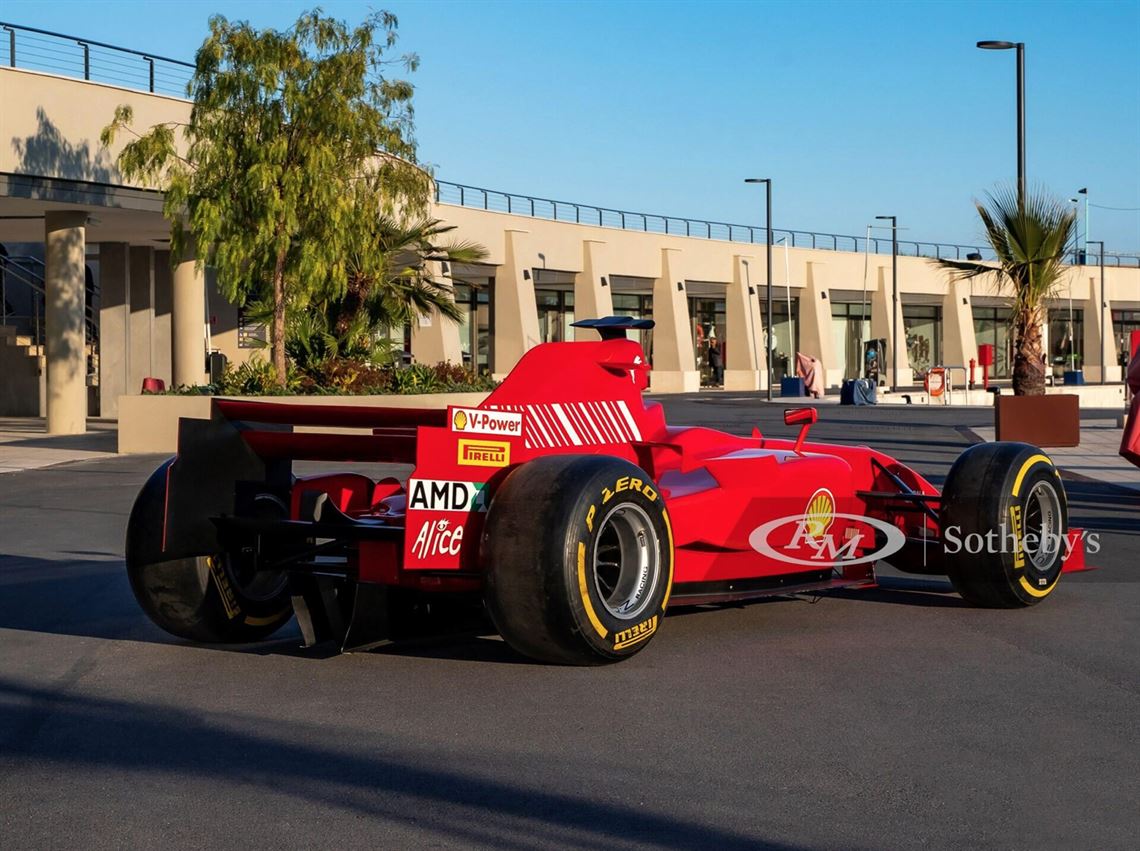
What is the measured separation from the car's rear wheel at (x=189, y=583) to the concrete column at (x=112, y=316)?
30439 mm

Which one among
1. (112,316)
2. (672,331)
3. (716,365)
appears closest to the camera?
(112,316)

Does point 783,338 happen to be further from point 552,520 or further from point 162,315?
point 552,520

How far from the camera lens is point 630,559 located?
686 cm

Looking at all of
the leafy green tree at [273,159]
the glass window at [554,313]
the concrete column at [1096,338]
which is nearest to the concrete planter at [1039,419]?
the leafy green tree at [273,159]

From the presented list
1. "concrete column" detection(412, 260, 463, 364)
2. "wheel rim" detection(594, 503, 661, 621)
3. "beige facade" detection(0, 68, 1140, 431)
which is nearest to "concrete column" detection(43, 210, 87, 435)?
"beige facade" detection(0, 68, 1140, 431)

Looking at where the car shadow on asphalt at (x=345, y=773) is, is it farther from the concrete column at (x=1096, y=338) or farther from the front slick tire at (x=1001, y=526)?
the concrete column at (x=1096, y=338)

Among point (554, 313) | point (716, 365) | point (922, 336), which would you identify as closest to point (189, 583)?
point (554, 313)

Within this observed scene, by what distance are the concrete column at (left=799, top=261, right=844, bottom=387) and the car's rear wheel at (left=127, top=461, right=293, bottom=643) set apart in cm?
6217

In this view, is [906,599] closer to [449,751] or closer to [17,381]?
[449,751]

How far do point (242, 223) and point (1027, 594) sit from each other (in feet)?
67.3

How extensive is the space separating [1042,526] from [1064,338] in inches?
3024

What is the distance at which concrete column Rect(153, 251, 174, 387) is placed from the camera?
38.0 metres

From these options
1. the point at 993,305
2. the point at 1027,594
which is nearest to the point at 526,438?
the point at 1027,594

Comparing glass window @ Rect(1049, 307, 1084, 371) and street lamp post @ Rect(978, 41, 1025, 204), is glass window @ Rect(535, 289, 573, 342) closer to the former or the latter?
glass window @ Rect(1049, 307, 1084, 371)
